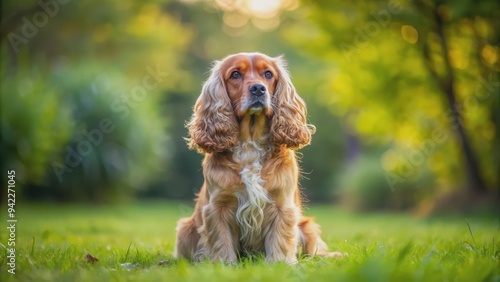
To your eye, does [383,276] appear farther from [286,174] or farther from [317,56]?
[317,56]

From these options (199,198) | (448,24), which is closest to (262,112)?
(199,198)

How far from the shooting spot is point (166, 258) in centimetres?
457

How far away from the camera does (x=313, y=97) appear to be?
23.5m

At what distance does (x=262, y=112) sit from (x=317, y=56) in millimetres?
8702

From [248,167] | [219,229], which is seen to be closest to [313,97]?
[248,167]

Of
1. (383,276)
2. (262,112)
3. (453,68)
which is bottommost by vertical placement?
(383,276)

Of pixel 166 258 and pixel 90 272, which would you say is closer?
pixel 90 272

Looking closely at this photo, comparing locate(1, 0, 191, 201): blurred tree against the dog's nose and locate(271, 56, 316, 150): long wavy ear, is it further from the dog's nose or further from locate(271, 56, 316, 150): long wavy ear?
the dog's nose

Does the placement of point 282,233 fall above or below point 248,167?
below

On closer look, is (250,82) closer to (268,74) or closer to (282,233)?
(268,74)
